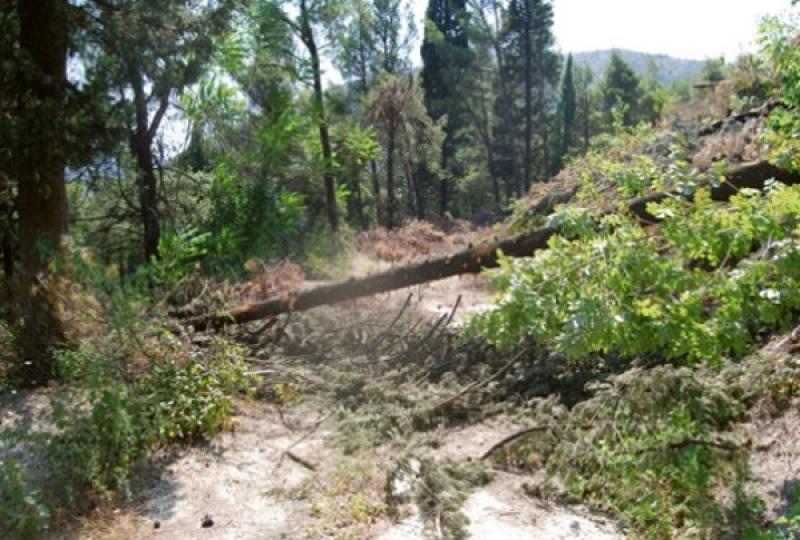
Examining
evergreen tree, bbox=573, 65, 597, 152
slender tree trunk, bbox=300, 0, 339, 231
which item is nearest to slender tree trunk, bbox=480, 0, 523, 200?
evergreen tree, bbox=573, 65, 597, 152

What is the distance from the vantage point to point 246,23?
698 inches

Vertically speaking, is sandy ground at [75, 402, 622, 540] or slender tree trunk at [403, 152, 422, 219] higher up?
slender tree trunk at [403, 152, 422, 219]

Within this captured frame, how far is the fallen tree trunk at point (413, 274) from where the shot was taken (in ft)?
21.3

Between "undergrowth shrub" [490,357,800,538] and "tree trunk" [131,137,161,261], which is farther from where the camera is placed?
"tree trunk" [131,137,161,261]

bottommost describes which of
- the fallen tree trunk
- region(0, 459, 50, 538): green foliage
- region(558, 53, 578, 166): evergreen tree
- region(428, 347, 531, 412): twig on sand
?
region(428, 347, 531, 412): twig on sand

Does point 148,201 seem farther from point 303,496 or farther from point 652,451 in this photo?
point 652,451

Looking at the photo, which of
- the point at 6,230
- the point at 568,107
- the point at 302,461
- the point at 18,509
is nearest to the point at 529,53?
the point at 568,107

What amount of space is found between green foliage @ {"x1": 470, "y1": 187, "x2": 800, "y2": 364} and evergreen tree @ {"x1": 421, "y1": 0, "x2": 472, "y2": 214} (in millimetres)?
32281

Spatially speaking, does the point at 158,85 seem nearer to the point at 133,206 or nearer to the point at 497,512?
the point at 133,206

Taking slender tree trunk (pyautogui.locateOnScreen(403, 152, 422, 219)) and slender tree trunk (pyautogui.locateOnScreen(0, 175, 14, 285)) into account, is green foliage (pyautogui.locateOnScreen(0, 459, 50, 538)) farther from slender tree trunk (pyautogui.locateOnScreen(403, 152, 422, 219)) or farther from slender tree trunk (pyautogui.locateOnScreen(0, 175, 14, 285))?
slender tree trunk (pyautogui.locateOnScreen(403, 152, 422, 219))

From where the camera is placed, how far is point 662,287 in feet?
11.0

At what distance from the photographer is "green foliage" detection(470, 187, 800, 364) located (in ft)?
10.7

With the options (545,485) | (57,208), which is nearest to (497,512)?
(545,485)

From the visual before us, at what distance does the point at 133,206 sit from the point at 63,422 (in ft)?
30.5
